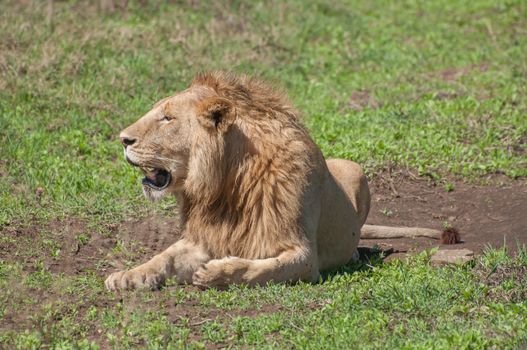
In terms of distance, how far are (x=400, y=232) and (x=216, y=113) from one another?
6.52 ft

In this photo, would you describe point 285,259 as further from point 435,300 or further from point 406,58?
point 406,58

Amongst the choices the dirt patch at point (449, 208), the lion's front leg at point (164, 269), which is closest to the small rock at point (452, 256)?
the dirt patch at point (449, 208)

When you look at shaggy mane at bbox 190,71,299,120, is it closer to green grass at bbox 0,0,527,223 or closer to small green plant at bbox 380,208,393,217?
green grass at bbox 0,0,527,223

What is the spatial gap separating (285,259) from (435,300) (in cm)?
93

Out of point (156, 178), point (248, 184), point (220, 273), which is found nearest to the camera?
point (220, 273)

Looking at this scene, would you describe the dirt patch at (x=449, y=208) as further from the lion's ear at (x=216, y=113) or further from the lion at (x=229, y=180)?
the lion's ear at (x=216, y=113)

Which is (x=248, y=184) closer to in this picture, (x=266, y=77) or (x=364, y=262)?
(x=364, y=262)

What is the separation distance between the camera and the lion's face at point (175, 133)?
5.91 metres

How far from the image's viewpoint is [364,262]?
6.73 meters

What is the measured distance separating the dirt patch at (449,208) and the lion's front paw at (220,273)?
1.56 m

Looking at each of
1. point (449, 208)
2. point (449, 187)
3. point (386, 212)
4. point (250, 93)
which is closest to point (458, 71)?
point (449, 187)

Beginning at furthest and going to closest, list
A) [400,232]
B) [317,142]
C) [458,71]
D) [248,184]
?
[458,71] < [317,142] < [400,232] < [248,184]

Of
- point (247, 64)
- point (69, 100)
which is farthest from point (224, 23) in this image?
point (69, 100)

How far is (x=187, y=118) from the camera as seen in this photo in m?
5.97
